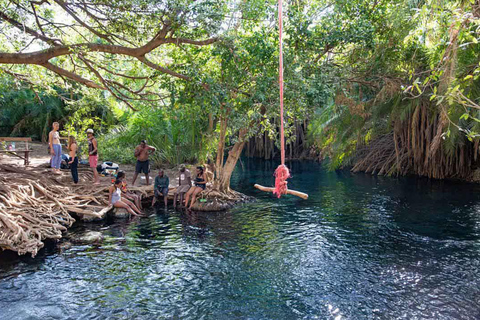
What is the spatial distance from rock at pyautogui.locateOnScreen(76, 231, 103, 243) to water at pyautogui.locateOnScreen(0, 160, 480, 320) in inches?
8.2

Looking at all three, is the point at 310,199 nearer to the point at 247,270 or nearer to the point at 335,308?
the point at 247,270

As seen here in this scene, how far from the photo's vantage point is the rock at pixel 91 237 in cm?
948

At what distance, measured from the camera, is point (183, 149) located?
59.4ft

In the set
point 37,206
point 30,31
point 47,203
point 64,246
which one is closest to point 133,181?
point 47,203

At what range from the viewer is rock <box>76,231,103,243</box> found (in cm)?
948

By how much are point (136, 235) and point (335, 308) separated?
18.1 feet

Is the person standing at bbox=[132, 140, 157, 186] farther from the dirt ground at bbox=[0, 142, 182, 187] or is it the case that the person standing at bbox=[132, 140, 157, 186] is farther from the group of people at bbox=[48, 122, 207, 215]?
the dirt ground at bbox=[0, 142, 182, 187]

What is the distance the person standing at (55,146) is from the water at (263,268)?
3.09 m

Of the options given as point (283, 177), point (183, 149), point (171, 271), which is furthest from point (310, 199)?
point (283, 177)

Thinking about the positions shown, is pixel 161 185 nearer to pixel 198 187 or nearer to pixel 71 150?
pixel 198 187

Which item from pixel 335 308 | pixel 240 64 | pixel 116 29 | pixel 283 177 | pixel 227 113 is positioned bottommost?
pixel 335 308

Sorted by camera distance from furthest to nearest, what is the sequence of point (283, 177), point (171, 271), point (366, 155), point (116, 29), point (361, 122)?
point (366, 155)
point (361, 122)
point (116, 29)
point (171, 271)
point (283, 177)

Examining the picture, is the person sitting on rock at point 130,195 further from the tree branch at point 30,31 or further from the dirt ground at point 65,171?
the tree branch at point 30,31

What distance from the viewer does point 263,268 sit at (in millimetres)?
7859
